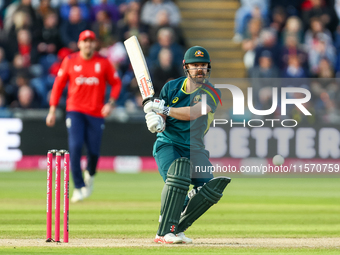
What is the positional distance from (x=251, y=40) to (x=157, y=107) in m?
10.5

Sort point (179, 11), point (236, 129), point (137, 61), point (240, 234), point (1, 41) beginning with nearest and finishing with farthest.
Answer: point (137, 61)
point (240, 234)
point (236, 129)
point (1, 41)
point (179, 11)

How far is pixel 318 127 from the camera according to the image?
13109 mm

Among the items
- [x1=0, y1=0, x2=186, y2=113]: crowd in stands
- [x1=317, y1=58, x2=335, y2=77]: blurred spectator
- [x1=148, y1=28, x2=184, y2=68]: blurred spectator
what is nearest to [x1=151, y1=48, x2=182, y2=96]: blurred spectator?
[x1=0, y1=0, x2=186, y2=113]: crowd in stands

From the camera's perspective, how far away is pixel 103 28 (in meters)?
14.8

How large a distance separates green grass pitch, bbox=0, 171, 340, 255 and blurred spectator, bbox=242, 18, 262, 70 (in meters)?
3.82

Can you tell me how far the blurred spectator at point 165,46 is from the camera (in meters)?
14.6

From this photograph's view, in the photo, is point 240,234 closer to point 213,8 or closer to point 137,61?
point 137,61

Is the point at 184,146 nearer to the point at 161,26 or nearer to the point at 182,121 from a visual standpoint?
the point at 182,121

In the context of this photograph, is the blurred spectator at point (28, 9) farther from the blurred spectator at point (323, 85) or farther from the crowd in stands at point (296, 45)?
the blurred spectator at point (323, 85)

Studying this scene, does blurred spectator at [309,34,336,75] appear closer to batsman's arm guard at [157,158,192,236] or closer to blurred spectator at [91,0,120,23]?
blurred spectator at [91,0,120,23]

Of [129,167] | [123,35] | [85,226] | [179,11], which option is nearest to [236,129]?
[129,167]

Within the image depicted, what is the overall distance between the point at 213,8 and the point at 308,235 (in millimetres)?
11849

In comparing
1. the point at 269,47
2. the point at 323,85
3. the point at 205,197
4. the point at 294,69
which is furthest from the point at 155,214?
the point at 269,47

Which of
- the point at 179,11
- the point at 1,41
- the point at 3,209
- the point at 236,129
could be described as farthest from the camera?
the point at 179,11
